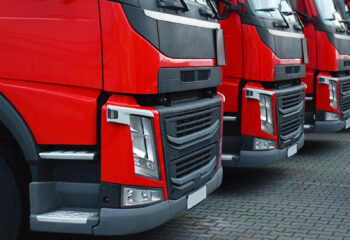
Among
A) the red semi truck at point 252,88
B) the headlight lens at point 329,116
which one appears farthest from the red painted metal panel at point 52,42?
the headlight lens at point 329,116

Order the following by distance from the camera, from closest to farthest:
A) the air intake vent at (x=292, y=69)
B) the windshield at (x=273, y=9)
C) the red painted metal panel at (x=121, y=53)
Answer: the red painted metal panel at (x=121, y=53) < the windshield at (x=273, y=9) < the air intake vent at (x=292, y=69)

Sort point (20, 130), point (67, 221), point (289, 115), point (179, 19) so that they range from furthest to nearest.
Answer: point (289, 115)
point (179, 19)
point (20, 130)
point (67, 221)

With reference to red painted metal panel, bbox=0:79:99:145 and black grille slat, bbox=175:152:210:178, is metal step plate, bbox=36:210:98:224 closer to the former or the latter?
red painted metal panel, bbox=0:79:99:145

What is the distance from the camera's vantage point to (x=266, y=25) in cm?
704

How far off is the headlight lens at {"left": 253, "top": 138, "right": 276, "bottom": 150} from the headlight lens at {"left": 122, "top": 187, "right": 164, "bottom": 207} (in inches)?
106

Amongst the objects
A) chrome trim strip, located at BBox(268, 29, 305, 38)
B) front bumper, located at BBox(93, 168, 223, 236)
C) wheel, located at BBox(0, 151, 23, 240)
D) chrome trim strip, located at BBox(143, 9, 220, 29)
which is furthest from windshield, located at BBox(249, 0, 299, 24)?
wheel, located at BBox(0, 151, 23, 240)

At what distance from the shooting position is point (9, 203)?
4598 mm

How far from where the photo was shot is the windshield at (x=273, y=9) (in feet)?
23.1

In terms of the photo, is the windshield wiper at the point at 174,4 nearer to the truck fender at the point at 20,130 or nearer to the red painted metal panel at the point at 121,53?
the red painted metal panel at the point at 121,53

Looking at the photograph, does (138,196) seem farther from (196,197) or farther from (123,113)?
(196,197)

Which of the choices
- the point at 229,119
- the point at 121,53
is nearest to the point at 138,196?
the point at 121,53

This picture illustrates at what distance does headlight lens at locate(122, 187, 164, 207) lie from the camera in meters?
4.33

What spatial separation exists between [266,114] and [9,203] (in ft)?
10.8

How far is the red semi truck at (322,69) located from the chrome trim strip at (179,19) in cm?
426
